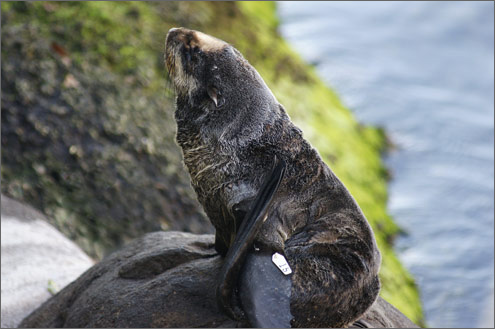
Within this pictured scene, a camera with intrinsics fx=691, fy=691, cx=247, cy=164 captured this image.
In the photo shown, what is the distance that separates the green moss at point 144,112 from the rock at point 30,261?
3.53 ft

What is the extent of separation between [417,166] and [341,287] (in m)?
10.7

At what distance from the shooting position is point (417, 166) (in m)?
15.2

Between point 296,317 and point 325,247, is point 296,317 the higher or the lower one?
the lower one

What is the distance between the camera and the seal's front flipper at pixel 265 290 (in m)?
4.74

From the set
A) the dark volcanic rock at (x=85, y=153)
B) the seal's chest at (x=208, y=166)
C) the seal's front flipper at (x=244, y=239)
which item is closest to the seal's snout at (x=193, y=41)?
the seal's chest at (x=208, y=166)

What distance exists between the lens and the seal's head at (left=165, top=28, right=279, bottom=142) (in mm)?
5328

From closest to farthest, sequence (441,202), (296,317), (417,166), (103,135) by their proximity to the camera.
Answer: (296,317)
(103,135)
(441,202)
(417,166)

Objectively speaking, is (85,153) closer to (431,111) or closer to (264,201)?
(264,201)

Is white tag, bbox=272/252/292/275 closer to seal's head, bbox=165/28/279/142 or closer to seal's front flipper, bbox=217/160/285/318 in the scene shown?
seal's front flipper, bbox=217/160/285/318

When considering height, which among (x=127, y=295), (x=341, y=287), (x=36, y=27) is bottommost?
(x=127, y=295)

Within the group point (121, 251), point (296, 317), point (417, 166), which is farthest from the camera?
point (417, 166)

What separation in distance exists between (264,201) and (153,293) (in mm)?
1467

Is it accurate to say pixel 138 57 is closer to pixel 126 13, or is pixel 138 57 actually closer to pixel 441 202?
pixel 126 13

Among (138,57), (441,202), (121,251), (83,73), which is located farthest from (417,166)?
(121,251)
